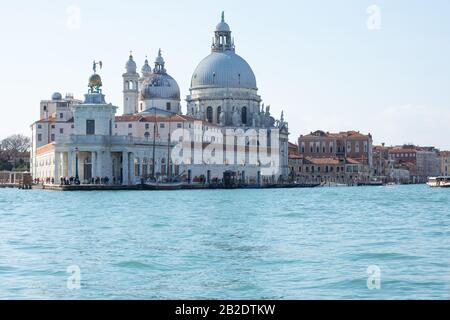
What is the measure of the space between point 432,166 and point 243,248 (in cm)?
12888

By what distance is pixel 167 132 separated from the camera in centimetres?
7169

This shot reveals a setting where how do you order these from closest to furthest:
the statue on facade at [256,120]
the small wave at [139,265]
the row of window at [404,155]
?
the small wave at [139,265] < the statue on facade at [256,120] < the row of window at [404,155]

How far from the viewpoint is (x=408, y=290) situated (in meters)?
10.9

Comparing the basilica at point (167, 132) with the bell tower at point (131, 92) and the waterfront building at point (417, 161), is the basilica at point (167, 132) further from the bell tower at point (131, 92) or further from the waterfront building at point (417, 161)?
the waterfront building at point (417, 161)

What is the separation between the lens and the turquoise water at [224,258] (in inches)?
430

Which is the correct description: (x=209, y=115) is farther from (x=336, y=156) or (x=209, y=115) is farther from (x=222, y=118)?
(x=336, y=156)

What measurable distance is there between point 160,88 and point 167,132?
10.3 metres

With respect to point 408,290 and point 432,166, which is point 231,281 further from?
point 432,166

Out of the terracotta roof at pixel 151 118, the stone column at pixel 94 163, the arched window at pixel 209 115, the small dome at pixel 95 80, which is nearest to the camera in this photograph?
the stone column at pixel 94 163

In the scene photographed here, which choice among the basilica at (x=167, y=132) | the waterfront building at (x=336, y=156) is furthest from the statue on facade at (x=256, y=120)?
the waterfront building at (x=336, y=156)

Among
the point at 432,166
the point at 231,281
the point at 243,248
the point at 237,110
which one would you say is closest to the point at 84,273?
the point at 231,281

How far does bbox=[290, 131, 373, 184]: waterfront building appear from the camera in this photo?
3866 inches

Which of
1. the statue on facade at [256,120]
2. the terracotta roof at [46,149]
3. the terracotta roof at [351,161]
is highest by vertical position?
the statue on facade at [256,120]

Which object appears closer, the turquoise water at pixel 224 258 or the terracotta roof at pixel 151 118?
the turquoise water at pixel 224 258
